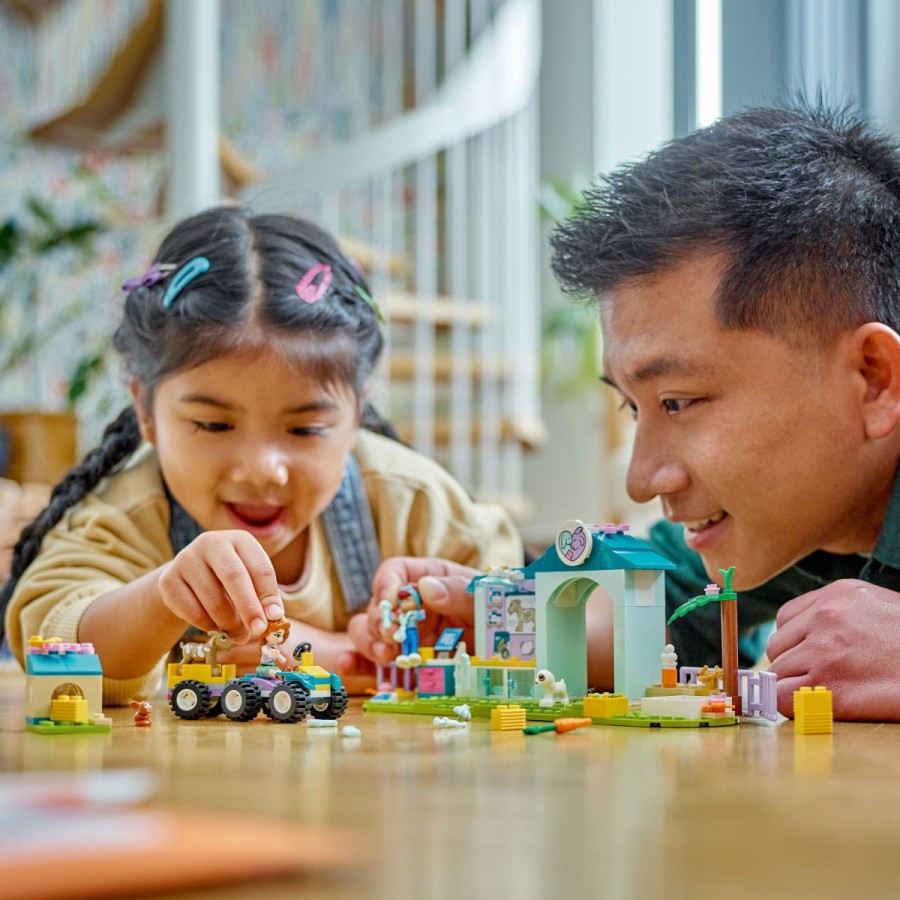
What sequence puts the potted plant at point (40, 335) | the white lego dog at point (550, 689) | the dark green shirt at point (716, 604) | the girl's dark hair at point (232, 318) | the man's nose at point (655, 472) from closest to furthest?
the white lego dog at point (550, 689), the man's nose at point (655, 472), the dark green shirt at point (716, 604), the girl's dark hair at point (232, 318), the potted plant at point (40, 335)

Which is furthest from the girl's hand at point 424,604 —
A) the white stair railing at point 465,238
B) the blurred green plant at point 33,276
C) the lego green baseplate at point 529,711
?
the white stair railing at point 465,238

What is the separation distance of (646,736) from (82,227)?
10.7ft

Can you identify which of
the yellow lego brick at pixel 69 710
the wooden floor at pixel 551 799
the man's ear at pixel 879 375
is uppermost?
the man's ear at pixel 879 375

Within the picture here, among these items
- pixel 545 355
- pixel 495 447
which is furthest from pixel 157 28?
pixel 545 355

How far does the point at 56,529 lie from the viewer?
149 centimetres

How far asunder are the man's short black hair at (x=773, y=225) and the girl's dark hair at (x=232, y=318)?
0.37 metres

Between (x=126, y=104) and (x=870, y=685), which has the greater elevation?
(x=126, y=104)

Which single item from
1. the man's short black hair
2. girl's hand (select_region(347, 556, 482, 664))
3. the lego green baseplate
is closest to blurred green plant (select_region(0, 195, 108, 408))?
girl's hand (select_region(347, 556, 482, 664))

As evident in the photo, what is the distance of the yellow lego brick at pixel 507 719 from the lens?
0.87 metres

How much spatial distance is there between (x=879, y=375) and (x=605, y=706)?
44 centimetres

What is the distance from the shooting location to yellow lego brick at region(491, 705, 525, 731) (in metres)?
0.87

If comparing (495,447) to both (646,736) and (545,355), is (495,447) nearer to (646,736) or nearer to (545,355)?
(545,355)

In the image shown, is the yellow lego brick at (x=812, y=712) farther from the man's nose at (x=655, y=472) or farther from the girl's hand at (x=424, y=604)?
the girl's hand at (x=424, y=604)

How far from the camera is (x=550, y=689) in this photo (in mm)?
972
